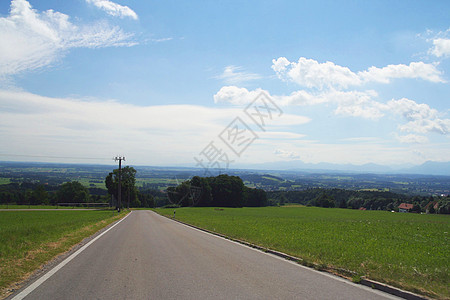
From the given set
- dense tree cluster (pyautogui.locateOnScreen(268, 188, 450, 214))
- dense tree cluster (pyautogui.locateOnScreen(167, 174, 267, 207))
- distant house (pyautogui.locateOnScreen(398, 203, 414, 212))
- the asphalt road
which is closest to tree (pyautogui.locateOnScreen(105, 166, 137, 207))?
dense tree cluster (pyautogui.locateOnScreen(167, 174, 267, 207))

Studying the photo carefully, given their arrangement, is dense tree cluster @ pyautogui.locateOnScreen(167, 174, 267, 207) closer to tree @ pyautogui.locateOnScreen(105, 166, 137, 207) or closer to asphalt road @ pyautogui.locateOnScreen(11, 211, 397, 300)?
tree @ pyautogui.locateOnScreen(105, 166, 137, 207)

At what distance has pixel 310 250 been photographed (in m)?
11.0

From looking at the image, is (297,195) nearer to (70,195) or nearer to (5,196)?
(70,195)

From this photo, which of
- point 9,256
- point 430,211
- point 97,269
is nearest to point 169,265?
point 97,269

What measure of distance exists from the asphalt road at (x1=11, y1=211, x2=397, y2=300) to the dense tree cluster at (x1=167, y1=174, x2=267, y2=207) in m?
80.1

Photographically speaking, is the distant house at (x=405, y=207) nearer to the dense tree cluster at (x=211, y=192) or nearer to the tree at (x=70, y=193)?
the dense tree cluster at (x=211, y=192)

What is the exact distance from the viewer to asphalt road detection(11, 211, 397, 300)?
6023 mm

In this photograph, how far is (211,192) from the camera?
303 ft

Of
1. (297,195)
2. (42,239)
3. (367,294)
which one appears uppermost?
(367,294)

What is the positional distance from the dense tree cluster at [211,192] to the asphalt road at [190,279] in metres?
80.1

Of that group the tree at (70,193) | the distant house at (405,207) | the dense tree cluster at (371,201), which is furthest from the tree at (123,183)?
the distant house at (405,207)

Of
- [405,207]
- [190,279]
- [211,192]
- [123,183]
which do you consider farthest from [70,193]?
[190,279]

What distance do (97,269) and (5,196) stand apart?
9533 cm

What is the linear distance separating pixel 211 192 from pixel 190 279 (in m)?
85.9
